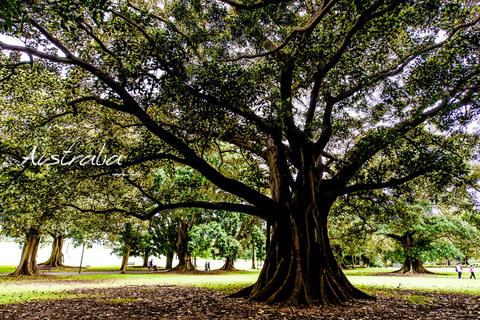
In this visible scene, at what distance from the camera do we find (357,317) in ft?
26.9

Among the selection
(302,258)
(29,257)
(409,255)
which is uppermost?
(409,255)

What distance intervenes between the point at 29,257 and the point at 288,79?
28.5 m

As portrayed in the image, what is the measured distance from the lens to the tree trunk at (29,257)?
26.9m

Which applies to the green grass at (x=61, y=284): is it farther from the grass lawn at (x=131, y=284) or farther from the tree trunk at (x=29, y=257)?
the tree trunk at (x=29, y=257)

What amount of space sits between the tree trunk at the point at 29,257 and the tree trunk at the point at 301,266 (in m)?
23.5

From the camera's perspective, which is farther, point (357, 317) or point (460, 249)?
point (460, 249)

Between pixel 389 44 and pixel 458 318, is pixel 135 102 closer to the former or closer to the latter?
pixel 389 44

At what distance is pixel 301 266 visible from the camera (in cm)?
1083

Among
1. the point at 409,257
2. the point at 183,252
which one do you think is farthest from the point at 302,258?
the point at 409,257

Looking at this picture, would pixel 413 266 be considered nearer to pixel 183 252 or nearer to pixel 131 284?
pixel 183 252

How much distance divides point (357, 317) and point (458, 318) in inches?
98.6

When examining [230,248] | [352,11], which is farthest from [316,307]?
[230,248]

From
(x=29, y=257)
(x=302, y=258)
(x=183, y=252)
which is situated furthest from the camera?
(x=183, y=252)

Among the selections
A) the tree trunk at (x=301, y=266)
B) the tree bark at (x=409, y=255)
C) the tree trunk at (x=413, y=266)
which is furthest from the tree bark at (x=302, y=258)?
the tree trunk at (x=413, y=266)
